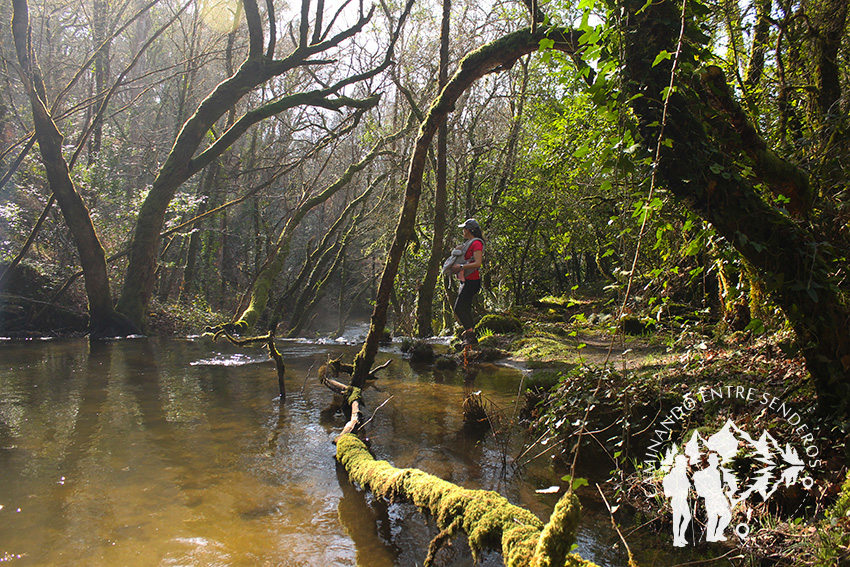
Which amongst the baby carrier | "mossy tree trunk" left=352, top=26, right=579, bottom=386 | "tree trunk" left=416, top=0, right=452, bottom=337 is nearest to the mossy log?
"mossy tree trunk" left=352, top=26, right=579, bottom=386

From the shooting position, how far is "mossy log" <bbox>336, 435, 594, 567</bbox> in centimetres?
192

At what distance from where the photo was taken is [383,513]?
3562mm

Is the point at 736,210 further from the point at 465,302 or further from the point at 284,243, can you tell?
the point at 284,243

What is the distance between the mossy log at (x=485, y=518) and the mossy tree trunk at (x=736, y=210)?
80.3 inches

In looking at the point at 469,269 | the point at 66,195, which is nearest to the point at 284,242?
the point at 66,195

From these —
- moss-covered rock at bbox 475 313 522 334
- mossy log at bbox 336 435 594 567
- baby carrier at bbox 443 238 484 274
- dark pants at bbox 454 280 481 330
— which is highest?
baby carrier at bbox 443 238 484 274

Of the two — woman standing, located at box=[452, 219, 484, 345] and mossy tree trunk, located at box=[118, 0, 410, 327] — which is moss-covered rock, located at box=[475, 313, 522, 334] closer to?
woman standing, located at box=[452, 219, 484, 345]

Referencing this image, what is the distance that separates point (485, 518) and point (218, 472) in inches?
102

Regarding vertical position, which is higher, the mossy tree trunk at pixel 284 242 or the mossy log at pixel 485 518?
the mossy tree trunk at pixel 284 242

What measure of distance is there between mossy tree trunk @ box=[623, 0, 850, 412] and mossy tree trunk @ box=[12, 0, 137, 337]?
13.0 meters

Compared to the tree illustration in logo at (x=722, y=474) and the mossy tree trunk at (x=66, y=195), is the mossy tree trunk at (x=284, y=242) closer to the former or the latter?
the mossy tree trunk at (x=66, y=195)

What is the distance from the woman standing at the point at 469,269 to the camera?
921 centimetres

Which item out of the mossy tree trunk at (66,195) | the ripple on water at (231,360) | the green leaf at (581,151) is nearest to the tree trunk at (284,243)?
the mossy tree trunk at (66,195)

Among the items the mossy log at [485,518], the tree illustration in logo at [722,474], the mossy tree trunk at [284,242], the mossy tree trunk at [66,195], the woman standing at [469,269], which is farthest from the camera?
the mossy tree trunk at [284,242]
